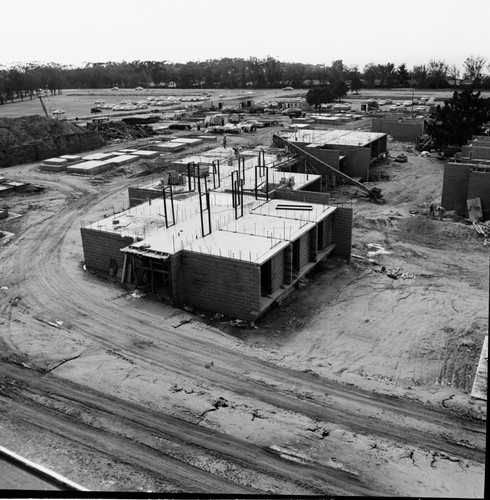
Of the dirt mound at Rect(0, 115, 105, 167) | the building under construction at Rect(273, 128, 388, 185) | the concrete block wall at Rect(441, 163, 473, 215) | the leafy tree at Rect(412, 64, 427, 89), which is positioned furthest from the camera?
the leafy tree at Rect(412, 64, 427, 89)

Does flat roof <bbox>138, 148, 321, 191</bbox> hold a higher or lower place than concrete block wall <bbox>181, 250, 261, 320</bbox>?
higher

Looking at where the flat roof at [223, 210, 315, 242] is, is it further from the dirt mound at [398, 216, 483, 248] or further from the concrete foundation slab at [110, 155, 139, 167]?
the concrete foundation slab at [110, 155, 139, 167]

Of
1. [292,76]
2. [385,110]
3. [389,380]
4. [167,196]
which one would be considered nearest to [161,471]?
[389,380]

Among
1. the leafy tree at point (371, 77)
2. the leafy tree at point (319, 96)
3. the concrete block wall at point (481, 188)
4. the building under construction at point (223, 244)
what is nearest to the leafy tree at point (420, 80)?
the leafy tree at point (371, 77)

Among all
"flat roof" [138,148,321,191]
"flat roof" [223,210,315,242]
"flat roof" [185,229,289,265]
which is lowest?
"flat roof" [185,229,289,265]

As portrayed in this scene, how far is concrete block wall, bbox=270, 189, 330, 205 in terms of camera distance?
18.8m

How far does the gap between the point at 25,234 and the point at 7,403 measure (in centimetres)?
1215

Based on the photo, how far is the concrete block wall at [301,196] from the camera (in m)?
18.8

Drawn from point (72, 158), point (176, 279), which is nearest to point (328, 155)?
point (176, 279)

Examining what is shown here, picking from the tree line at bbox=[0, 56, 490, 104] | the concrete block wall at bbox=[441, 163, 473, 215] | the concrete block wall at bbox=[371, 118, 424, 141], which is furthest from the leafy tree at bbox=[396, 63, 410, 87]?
the concrete block wall at bbox=[441, 163, 473, 215]

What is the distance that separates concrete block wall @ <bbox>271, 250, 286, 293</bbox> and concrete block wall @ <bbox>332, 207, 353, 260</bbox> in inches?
146

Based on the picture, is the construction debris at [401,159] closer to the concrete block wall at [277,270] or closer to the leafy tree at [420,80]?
the concrete block wall at [277,270]

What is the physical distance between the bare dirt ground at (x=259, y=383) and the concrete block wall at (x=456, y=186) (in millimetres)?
4981

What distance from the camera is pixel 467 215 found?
22.1 meters
